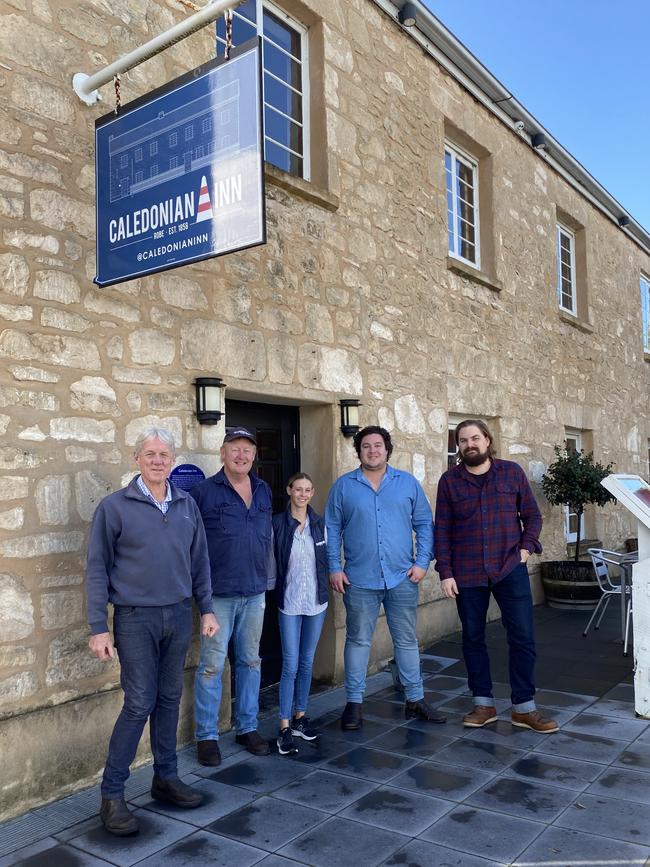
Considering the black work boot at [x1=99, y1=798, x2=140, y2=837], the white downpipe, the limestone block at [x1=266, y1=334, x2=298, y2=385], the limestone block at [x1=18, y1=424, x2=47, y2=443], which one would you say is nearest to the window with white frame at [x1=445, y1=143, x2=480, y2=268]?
the limestone block at [x1=266, y1=334, x2=298, y2=385]

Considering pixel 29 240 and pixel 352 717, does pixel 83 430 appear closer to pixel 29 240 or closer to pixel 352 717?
pixel 29 240

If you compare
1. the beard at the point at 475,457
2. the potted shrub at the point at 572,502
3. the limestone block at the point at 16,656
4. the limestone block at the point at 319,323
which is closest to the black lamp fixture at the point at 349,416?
the limestone block at the point at 319,323

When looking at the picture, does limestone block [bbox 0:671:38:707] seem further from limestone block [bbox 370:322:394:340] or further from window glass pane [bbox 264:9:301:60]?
window glass pane [bbox 264:9:301:60]

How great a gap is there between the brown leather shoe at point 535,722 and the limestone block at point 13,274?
3597 millimetres

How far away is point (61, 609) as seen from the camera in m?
3.68

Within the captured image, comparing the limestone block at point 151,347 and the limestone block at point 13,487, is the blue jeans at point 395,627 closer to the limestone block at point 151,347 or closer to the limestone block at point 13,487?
the limestone block at point 151,347

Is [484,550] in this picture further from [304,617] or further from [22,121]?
[22,121]

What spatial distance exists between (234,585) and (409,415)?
2.84m

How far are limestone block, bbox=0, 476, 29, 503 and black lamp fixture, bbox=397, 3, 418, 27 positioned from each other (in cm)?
530

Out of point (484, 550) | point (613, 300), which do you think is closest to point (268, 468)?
point (484, 550)

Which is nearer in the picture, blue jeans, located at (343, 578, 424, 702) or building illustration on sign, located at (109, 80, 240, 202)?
building illustration on sign, located at (109, 80, 240, 202)

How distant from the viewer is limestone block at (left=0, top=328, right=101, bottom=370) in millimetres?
3562

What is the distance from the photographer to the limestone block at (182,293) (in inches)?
171

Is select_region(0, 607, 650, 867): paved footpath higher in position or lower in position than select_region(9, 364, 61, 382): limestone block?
lower
